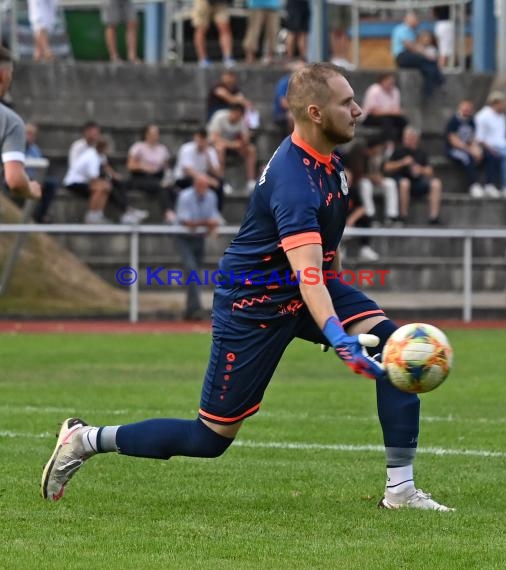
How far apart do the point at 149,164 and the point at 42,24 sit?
3837mm

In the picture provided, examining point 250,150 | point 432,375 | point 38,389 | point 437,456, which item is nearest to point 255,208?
point 432,375

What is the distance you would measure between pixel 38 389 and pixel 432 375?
22.0ft

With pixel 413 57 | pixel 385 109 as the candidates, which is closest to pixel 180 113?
pixel 385 109

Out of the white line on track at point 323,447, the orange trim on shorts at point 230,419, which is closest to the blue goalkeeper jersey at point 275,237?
the orange trim on shorts at point 230,419

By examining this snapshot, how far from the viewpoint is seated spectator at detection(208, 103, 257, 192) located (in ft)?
78.8

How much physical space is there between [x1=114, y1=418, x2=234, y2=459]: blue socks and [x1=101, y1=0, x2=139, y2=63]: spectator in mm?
19165

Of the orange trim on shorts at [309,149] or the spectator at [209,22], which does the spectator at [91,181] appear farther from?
the orange trim on shorts at [309,149]

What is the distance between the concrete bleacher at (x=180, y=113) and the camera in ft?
74.2

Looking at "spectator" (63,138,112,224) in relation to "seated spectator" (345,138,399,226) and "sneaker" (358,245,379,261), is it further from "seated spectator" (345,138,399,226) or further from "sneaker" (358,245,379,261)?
"sneaker" (358,245,379,261)

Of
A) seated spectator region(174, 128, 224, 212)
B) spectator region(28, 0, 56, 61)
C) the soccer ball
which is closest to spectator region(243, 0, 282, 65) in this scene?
spectator region(28, 0, 56, 61)

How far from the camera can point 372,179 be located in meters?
23.8

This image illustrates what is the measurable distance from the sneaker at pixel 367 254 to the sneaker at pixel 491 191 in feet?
13.4

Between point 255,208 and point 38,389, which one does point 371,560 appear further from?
point 38,389

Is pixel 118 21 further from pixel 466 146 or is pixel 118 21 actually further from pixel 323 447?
pixel 323 447
